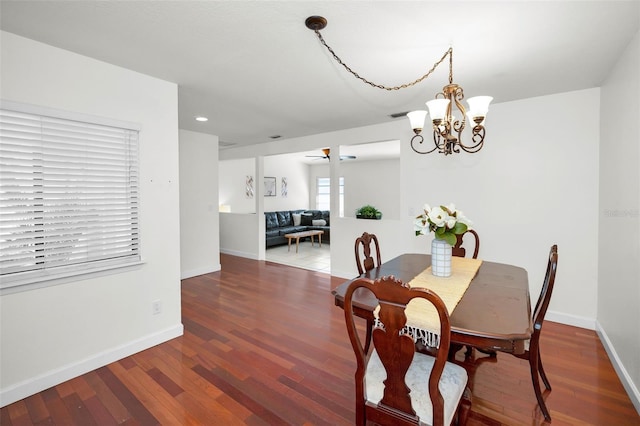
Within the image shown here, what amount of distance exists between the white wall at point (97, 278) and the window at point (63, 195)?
0.10m

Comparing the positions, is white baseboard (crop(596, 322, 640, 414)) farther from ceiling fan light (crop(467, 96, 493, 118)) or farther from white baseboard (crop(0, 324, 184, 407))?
white baseboard (crop(0, 324, 184, 407))

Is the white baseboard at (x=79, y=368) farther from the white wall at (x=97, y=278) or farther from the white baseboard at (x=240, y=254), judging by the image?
the white baseboard at (x=240, y=254)

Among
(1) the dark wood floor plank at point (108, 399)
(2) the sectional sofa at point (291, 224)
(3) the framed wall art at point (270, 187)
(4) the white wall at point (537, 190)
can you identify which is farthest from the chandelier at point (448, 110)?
(3) the framed wall art at point (270, 187)

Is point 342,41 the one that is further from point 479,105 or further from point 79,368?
point 79,368

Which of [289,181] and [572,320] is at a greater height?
[289,181]

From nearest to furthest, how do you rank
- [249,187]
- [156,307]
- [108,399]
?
[108,399] < [156,307] < [249,187]

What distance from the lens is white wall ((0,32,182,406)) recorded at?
195cm

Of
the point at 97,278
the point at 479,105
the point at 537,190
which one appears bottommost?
the point at 97,278

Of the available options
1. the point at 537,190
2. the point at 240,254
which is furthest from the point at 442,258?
the point at 240,254

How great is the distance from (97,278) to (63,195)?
0.67 m

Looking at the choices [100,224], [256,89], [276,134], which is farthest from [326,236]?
[100,224]

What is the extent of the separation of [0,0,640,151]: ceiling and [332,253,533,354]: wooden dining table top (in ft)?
5.22

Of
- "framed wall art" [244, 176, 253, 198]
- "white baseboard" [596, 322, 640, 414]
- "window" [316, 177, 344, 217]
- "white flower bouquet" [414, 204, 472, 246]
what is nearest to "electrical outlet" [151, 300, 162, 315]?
"white flower bouquet" [414, 204, 472, 246]

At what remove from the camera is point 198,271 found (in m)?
4.89
